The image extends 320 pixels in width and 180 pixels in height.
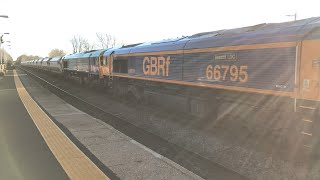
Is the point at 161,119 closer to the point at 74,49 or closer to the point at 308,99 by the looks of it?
the point at 308,99

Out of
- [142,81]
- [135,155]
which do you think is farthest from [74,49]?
[135,155]

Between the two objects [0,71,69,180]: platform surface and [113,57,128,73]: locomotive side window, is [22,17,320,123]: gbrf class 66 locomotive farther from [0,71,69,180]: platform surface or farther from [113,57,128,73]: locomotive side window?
[0,71,69,180]: platform surface

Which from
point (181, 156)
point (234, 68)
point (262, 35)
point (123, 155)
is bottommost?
point (181, 156)

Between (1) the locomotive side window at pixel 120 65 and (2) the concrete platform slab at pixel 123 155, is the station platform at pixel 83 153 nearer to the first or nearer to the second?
(2) the concrete platform slab at pixel 123 155

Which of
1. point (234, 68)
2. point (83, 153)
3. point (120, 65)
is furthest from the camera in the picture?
point (120, 65)

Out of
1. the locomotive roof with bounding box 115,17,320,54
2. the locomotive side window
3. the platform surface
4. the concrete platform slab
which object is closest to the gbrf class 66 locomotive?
the locomotive roof with bounding box 115,17,320,54

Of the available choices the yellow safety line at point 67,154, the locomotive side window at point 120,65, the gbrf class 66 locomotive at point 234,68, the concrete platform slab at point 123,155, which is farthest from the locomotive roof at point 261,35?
the locomotive side window at point 120,65

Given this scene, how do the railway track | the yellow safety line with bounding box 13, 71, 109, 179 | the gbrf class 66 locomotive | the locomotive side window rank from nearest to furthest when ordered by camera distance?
the yellow safety line with bounding box 13, 71, 109, 179 → the railway track → the gbrf class 66 locomotive → the locomotive side window

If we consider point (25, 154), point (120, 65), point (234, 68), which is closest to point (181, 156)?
point (234, 68)

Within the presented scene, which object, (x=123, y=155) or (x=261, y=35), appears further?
(x=261, y=35)

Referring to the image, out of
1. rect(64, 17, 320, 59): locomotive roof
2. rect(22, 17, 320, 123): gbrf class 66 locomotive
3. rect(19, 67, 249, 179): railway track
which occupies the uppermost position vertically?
rect(64, 17, 320, 59): locomotive roof

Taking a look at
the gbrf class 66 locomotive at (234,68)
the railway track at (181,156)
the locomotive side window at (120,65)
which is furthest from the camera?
the locomotive side window at (120,65)

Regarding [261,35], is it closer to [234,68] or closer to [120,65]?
[234,68]

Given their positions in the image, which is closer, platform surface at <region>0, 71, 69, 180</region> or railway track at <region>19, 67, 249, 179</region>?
platform surface at <region>0, 71, 69, 180</region>
